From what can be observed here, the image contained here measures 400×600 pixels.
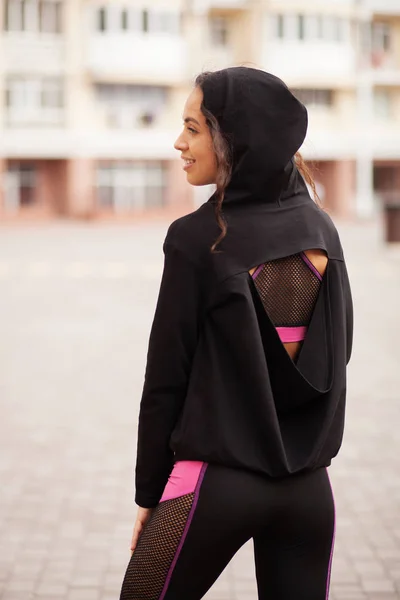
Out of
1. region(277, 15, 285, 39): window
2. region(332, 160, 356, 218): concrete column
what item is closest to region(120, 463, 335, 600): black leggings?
region(332, 160, 356, 218): concrete column

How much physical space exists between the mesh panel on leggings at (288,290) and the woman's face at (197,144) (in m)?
0.23

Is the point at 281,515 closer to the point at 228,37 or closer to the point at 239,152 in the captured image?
the point at 239,152

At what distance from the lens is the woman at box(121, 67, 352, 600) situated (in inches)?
76.5

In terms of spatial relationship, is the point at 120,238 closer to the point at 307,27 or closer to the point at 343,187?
the point at 343,187

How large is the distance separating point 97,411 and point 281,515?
16.7 feet

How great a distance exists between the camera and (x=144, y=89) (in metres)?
41.1

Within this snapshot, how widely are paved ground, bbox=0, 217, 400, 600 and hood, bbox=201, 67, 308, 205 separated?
2280 mm

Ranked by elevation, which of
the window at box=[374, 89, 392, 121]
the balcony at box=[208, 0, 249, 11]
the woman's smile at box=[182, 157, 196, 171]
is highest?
the balcony at box=[208, 0, 249, 11]

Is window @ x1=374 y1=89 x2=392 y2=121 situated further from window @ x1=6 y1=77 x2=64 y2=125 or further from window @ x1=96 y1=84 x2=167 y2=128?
window @ x1=6 y1=77 x2=64 y2=125

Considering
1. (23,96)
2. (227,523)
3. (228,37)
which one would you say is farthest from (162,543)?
(228,37)

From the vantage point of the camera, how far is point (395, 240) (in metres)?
23.5

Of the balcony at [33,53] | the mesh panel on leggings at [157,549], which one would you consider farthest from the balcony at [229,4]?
→ the mesh panel on leggings at [157,549]

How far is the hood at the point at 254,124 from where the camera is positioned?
1.94m

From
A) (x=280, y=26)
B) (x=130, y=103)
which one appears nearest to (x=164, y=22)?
(x=130, y=103)
